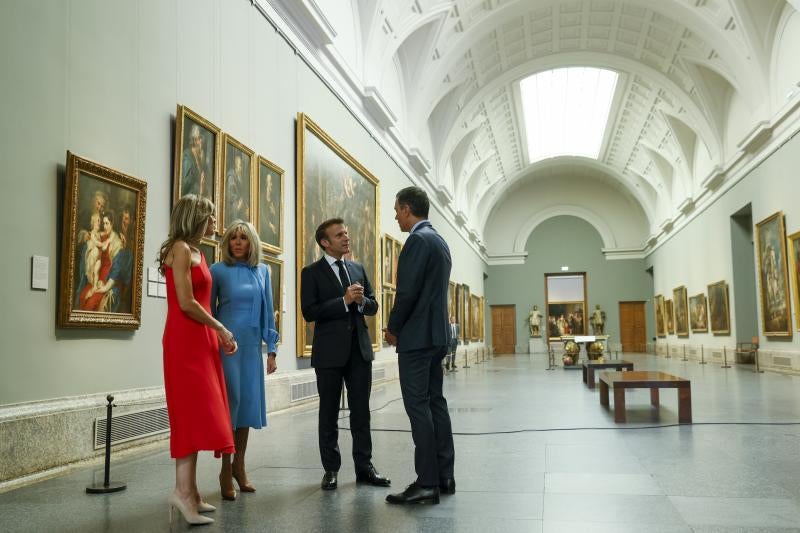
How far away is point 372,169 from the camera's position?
15547 millimetres

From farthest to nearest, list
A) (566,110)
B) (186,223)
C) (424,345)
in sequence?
(566,110)
(424,345)
(186,223)

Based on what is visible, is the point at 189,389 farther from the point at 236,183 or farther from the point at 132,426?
the point at 236,183

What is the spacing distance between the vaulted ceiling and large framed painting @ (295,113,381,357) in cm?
162

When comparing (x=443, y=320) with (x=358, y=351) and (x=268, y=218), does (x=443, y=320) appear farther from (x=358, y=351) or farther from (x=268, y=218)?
(x=268, y=218)

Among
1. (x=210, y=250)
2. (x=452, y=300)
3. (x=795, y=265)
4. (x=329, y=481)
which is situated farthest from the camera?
(x=452, y=300)

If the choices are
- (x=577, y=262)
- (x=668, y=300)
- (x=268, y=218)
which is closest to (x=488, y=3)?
(x=268, y=218)

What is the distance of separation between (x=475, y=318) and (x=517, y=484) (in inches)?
1212

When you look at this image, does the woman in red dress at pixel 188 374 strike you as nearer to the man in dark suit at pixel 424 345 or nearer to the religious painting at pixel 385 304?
the man in dark suit at pixel 424 345

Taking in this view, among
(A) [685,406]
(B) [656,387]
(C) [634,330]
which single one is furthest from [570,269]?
(A) [685,406]

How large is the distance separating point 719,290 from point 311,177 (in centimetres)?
1775

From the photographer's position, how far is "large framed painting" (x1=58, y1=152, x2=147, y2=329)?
17.6 ft

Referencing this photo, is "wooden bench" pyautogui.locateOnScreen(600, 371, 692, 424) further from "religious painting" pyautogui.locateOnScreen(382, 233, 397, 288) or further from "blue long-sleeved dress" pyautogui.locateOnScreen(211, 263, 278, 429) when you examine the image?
"religious painting" pyautogui.locateOnScreen(382, 233, 397, 288)

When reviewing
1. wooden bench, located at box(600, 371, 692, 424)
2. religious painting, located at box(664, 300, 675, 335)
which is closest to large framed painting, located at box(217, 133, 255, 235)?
wooden bench, located at box(600, 371, 692, 424)

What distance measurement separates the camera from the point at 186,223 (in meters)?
3.95
